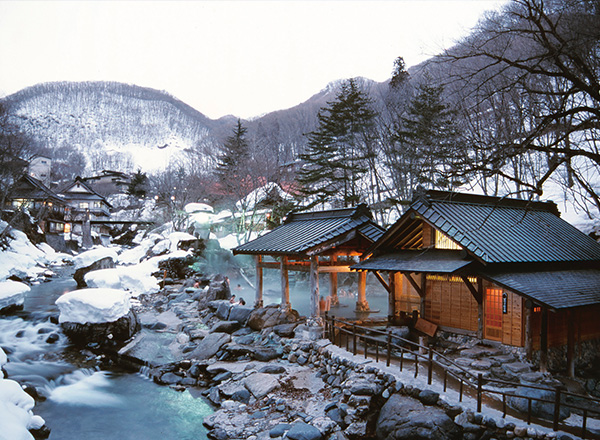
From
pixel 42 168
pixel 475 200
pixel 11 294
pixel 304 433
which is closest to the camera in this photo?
pixel 304 433

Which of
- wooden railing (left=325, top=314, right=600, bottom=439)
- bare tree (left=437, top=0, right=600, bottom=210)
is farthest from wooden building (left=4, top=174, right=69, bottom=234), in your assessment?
bare tree (left=437, top=0, right=600, bottom=210)

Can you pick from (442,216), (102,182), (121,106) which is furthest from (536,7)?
(121,106)

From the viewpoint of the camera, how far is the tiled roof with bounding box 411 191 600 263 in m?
11.6

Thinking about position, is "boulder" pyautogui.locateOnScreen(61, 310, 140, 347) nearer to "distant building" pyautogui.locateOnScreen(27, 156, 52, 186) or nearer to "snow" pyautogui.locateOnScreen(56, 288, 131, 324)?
"snow" pyautogui.locateOnScreen(56, 288, 131, 324)

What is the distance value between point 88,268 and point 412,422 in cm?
2928

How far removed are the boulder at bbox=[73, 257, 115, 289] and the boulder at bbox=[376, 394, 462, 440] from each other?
27.5 m

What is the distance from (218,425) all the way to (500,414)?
683cm

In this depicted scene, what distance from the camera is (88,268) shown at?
29.5 meters

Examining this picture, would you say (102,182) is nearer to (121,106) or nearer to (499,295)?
(499,295)

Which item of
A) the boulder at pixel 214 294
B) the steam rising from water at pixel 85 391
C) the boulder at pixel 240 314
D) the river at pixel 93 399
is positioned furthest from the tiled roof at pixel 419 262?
the boulder at pixel 214 294

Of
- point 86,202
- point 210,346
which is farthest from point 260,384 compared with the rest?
point 86,202

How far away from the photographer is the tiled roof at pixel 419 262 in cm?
→ 1128

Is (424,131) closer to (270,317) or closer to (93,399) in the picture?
(270,317)

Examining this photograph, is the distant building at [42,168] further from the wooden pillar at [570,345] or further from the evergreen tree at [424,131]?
the wooden pillar at [570,345]
